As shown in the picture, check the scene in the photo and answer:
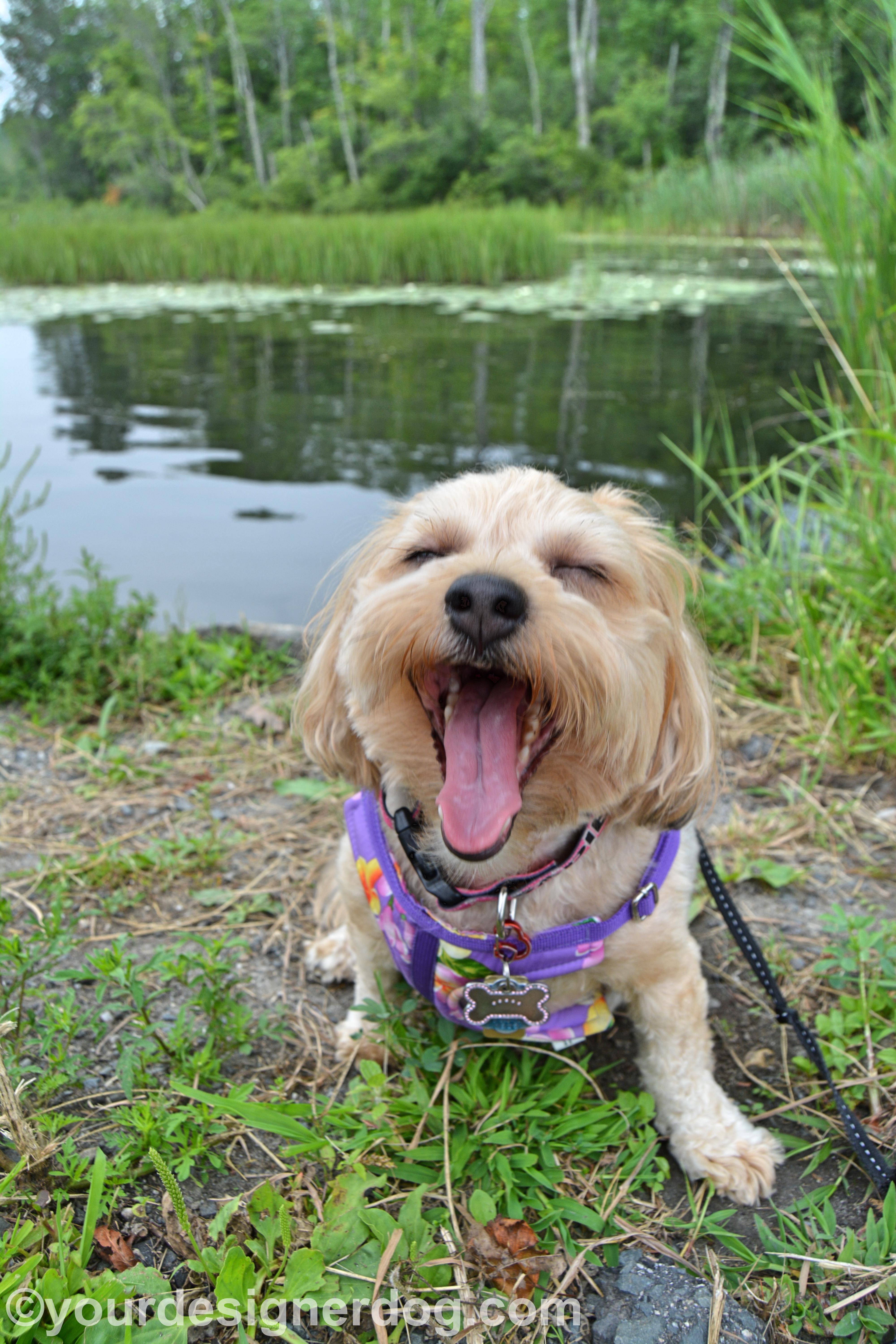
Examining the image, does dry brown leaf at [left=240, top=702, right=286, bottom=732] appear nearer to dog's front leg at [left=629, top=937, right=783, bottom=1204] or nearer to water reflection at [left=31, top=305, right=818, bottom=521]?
dog's front leg at [left=629, top=937, right=783, bottom=1204]

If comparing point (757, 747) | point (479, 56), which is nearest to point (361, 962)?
point (757, 747)

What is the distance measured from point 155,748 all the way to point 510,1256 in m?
2.46

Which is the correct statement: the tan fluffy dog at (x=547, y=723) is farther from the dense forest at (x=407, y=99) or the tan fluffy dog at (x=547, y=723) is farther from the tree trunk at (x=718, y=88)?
the tree trunk at (x=718, y=88)

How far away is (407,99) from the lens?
3941 cm

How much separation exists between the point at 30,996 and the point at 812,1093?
6.32 feet

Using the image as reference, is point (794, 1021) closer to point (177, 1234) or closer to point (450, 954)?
point (450, 954)

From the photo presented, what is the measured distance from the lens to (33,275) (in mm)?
18406

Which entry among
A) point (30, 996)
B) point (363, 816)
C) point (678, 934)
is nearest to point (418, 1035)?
point (363, 816)

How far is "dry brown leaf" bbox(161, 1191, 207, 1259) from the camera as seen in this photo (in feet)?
5.10

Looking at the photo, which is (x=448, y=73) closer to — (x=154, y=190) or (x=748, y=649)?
(x=154, y=190)

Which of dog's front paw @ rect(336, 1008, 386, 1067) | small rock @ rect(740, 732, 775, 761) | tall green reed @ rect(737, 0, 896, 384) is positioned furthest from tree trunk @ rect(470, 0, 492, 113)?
dog's front paw @ rect(336, 1008, 386, 1067)

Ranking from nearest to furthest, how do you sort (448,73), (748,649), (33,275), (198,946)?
(198,946) < (748,649) < (33,275) < (448,73)

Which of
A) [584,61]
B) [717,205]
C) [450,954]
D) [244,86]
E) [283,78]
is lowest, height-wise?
[450,954]

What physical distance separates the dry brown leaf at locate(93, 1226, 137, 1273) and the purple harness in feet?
2.54
